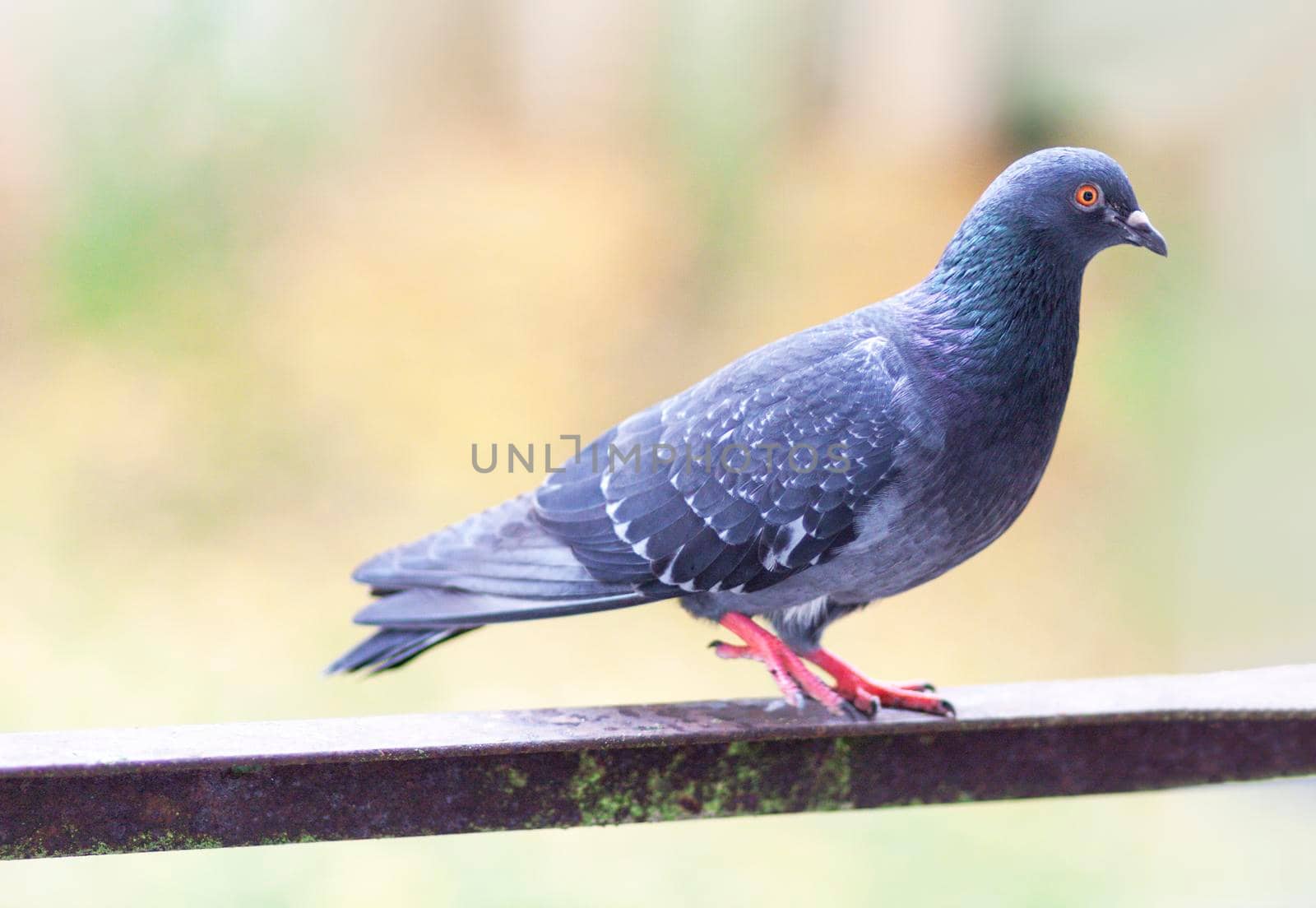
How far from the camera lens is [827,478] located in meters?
1.98

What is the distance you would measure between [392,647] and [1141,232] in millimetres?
1494

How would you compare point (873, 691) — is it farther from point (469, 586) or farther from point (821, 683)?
point (469, 586)

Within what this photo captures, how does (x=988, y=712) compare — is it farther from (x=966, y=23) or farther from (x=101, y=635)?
(x=101, y=635)

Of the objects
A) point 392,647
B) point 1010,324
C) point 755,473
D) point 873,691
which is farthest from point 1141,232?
point 392,647

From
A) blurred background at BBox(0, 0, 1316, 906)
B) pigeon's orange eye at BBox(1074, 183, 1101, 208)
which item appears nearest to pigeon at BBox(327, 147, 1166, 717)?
pigeon's orange eye at BBox(1074, 183, 1101, 208)

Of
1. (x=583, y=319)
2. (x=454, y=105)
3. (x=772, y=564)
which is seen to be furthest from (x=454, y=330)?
(x=772, y=564)

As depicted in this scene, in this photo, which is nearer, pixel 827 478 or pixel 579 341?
pixel 827 478

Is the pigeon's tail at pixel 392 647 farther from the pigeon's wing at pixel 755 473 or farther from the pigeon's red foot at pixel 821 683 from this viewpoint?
the pigeon's red foot at pixel 821 683

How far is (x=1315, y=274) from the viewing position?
151 inches

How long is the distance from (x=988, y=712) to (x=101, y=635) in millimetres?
3193

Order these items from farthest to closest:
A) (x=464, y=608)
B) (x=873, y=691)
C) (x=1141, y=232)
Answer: (x=873, y=691)
(x=464, y=608)
(x=1141, y=232)

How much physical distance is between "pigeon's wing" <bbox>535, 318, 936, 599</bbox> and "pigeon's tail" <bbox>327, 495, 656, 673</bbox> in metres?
0.04

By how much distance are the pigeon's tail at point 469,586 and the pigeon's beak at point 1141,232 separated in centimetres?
99

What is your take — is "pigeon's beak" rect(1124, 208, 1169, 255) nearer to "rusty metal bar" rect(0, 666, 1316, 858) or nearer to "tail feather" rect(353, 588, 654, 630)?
"rusty metal bar" rect(0, 666, 1316, 858)
